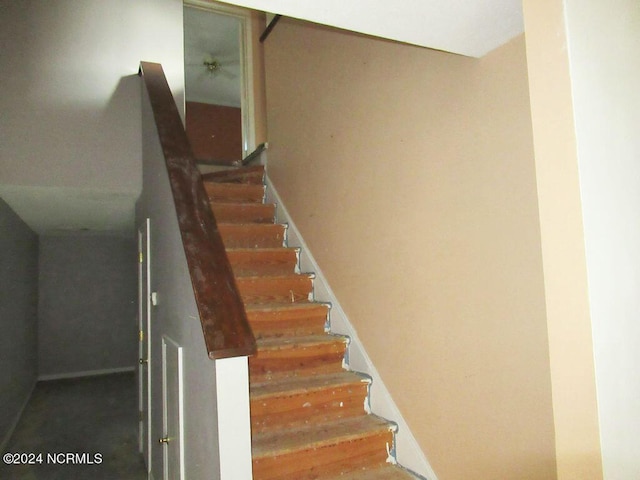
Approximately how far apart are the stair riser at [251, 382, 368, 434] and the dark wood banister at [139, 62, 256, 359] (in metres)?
0.77

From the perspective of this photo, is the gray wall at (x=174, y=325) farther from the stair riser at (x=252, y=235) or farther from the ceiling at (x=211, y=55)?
the ceiling at (x=211, y=55)

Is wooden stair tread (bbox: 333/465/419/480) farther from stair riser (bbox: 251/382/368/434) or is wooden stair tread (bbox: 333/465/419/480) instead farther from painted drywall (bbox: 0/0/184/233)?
painted drywall (bbox: 0/0/184/233)

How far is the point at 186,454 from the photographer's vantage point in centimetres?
172

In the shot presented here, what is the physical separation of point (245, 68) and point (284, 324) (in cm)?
308

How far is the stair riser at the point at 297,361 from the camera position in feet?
7.24

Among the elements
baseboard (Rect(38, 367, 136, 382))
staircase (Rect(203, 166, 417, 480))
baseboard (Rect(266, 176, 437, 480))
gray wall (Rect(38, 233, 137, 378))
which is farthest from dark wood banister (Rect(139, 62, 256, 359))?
baseboard (Rect(38, 367, 136, 382))

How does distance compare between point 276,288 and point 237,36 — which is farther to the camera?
point 237,36

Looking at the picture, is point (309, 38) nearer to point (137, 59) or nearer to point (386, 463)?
point (137, 59)

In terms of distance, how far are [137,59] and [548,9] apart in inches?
123

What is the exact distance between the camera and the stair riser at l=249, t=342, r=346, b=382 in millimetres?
2207

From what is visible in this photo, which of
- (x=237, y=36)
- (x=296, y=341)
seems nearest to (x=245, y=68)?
(x=237, y=36)

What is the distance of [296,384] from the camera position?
2154mm

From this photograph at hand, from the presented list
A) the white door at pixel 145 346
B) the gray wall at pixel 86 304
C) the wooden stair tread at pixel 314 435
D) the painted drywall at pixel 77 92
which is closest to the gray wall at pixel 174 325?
the white door at pixel 145 346

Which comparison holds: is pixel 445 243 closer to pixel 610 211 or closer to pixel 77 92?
pixel 610 211
